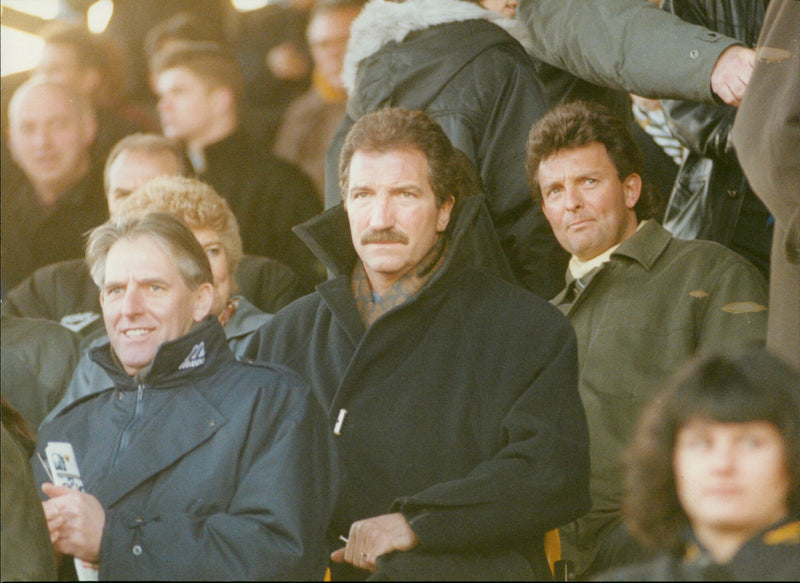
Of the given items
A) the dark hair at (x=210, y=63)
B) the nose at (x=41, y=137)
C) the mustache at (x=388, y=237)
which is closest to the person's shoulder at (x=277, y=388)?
the mustache at (x=388, y=237)

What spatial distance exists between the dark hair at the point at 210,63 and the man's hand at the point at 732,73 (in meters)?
1.98

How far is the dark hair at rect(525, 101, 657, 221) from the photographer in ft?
10.6

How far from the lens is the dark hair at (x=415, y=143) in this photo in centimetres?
300

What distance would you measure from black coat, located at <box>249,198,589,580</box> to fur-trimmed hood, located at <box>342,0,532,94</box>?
2.14ft

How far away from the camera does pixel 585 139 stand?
127 inches

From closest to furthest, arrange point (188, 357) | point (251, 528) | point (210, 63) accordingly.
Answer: point (251, 528), point (188, 357), point (210, 63)

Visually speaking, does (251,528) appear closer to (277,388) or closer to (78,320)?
(277,388)

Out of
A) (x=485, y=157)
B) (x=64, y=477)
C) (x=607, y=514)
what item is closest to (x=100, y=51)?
(x=485, y=157)

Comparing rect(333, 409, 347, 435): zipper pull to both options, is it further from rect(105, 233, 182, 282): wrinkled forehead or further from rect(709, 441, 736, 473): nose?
rect(709, 441, 736, 473): nose

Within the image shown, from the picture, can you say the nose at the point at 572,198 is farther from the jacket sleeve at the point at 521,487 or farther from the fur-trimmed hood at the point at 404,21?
the jacket sleeve at the point at 521,487

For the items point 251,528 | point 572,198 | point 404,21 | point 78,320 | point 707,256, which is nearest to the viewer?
point 251,528

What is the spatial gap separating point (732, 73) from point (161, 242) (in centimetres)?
125

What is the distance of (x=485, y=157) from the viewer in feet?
10.9

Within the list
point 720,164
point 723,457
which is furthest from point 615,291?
point 723,457
